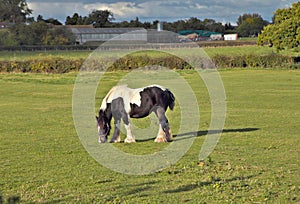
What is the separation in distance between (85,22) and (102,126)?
135710 mm

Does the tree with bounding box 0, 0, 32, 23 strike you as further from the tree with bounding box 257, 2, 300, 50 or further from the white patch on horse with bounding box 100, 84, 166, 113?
the white patch on horse with bounding box 100, 84, 166, 113

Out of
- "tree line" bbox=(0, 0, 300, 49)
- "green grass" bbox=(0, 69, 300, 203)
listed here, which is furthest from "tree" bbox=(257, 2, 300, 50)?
"green grass" bbox=(0, 69, 300, 203)

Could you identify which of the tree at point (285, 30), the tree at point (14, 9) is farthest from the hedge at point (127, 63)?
the tree at point (14, 9)

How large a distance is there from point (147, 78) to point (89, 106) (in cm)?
1545

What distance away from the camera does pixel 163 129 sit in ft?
47.5

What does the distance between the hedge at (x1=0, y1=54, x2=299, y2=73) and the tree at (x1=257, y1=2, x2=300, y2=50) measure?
4.54 ft

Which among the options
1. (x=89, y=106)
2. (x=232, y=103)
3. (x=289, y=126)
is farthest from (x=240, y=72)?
(x=289, y=126)

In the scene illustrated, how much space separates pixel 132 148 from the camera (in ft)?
45.1

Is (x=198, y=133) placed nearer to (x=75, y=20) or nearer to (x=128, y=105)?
(x=128, y=105)

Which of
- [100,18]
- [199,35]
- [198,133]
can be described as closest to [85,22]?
[100,18]

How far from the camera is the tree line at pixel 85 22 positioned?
51688mm

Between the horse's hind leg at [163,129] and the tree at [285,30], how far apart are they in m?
35.2

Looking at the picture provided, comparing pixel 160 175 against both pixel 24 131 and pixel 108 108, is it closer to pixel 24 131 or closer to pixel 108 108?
pixel 108 108

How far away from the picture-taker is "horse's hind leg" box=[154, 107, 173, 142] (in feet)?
46.8
